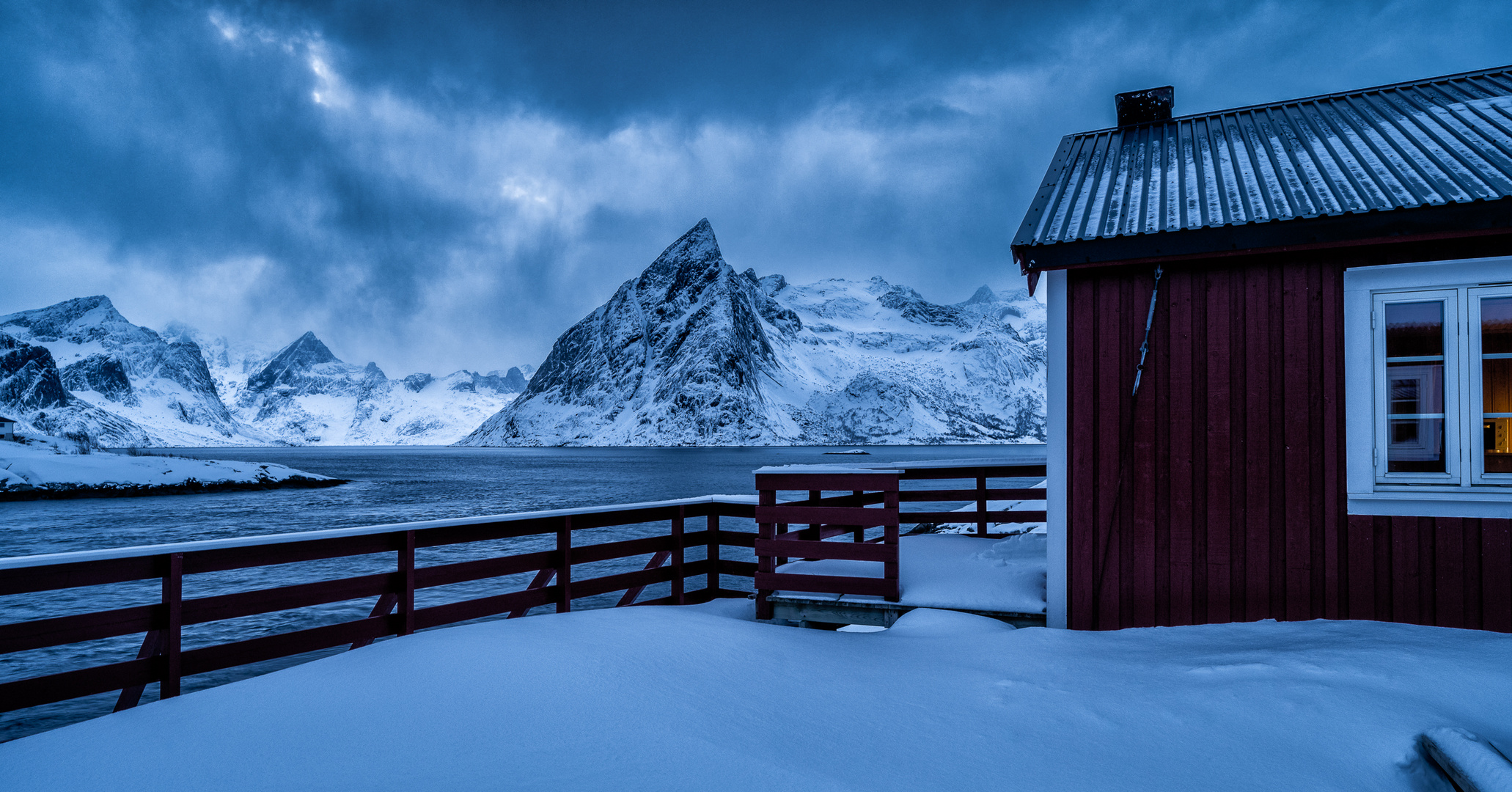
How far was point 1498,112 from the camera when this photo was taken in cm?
680

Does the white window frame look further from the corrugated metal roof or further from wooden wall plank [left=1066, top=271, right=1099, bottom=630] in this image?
wooden wall plank [left=1066, top=271, right=1099, bottom=630]

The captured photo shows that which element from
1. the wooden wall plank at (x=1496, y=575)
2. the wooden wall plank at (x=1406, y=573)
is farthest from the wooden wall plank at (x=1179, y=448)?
the wooden wall plank at (x=1496, y=575)

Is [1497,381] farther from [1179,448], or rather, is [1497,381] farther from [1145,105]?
[1145,105]

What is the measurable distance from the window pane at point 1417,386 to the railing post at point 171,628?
861 centimetres

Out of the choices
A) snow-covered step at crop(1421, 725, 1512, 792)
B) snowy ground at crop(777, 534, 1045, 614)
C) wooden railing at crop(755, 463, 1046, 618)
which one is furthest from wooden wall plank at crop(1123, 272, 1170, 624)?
snow-covered step at crop(1421, 725, 1512, 792)

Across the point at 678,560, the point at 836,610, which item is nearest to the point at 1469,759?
the point at 836,610

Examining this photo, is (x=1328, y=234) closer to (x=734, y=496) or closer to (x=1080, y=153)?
(x=1080, y=153)

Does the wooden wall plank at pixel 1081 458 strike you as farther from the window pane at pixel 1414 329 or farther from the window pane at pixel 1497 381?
the window pane at pixel 1497 381

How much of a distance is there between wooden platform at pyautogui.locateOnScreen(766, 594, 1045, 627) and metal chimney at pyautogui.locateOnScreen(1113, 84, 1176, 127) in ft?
21.2

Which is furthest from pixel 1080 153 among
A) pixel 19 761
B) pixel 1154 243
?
pixel 19 761

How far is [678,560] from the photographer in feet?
27.8

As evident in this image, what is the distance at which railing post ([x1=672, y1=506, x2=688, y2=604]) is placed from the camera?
8.37 meters

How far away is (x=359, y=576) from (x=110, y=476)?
76704mm

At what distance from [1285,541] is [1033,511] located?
711 centimetres
